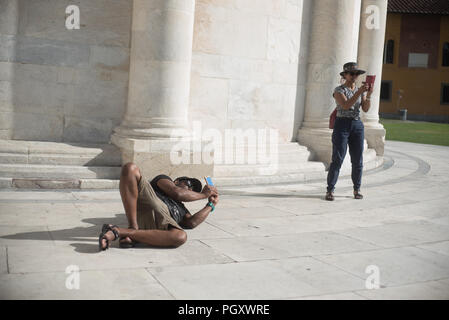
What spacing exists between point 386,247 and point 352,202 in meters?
2.75

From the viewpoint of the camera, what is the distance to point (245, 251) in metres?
5.88

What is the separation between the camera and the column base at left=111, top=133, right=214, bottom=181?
9.10m

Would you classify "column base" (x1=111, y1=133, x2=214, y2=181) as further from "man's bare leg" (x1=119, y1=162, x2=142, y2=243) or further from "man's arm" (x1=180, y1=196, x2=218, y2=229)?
"man's bare leg" (x1=119, y1=162, x2=142, y2=243)

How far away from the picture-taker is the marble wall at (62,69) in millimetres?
9352

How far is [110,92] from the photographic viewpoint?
9969 mm

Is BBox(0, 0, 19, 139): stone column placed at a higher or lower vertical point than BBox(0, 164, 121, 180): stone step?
higher

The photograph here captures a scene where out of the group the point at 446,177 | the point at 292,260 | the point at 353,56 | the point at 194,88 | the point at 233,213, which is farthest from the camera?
the point at 353,56

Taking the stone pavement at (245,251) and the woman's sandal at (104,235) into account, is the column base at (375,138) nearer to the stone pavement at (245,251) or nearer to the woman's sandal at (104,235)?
the stone pavement at (245,251)

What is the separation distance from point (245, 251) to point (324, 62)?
7246 mm

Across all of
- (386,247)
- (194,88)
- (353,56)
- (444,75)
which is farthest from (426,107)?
(386,247)

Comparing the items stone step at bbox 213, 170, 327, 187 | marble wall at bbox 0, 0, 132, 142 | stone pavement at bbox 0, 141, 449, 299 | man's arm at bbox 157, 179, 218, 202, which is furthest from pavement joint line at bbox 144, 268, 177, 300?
marble wall at bbox 0, 0, 132, 142

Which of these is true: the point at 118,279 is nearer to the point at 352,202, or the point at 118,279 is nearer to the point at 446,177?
the point at 352,202

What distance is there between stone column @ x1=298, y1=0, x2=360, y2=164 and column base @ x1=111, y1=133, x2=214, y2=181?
11.7 feet

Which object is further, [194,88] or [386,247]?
[194,88]
